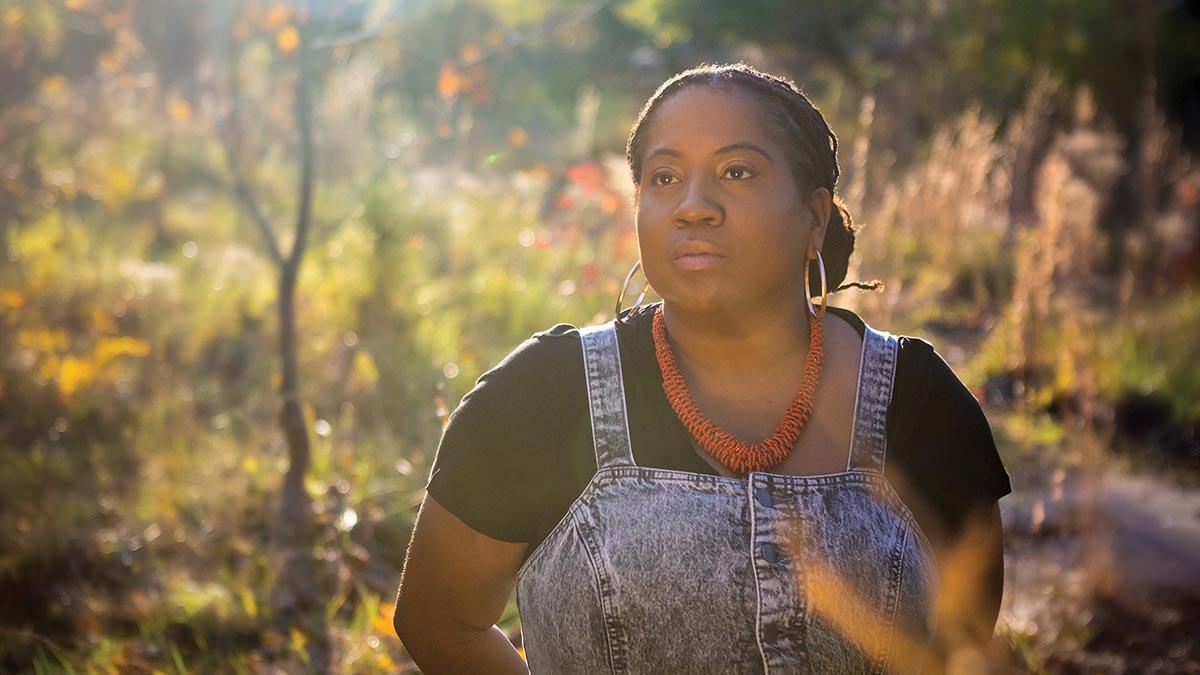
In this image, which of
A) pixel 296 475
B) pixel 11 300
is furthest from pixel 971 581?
pixel 11 300

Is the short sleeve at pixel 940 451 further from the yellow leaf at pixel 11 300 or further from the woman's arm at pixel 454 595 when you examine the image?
the yellow leaf at pixel 11 300

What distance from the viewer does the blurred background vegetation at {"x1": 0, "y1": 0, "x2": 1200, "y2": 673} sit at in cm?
350

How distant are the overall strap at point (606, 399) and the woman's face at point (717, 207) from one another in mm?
140

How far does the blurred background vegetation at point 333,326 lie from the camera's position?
3502mm

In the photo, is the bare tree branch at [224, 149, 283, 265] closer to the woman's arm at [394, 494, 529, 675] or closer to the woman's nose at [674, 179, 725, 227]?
the woman's arm at [394, 494, 529, 675]

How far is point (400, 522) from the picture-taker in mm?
3803

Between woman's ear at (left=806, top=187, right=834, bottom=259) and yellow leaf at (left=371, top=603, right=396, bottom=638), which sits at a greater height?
woman's ear at (left=806, top=187, right=834, bottom=259)

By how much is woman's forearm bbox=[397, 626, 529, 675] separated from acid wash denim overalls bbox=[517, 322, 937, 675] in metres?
0.09

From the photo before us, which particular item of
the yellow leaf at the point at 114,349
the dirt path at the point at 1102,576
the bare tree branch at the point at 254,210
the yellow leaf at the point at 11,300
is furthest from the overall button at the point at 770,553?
the yellow leaf at the point at 11,300

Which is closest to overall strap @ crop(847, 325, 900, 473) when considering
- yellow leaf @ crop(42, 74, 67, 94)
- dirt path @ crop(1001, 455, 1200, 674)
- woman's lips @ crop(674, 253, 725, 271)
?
woman's lips @ crop(674, 253, 725, 271)

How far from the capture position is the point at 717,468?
1.83 m

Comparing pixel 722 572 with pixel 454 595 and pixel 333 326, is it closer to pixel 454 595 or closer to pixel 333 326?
pixel 454 595

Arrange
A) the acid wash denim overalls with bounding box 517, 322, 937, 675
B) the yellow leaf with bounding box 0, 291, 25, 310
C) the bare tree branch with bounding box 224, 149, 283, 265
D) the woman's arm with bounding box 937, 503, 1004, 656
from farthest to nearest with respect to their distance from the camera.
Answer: the yellow leaf with bounding box 0, 291, 25, 310 < the bare tree branch with bounding box 224, 149, 283, 265 < the woman's arm with bounding box 937, 503, 1004, 656 < the acid wash denim overalls with bounding box 517, 322, 937, 675

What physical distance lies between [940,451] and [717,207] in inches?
22.4
